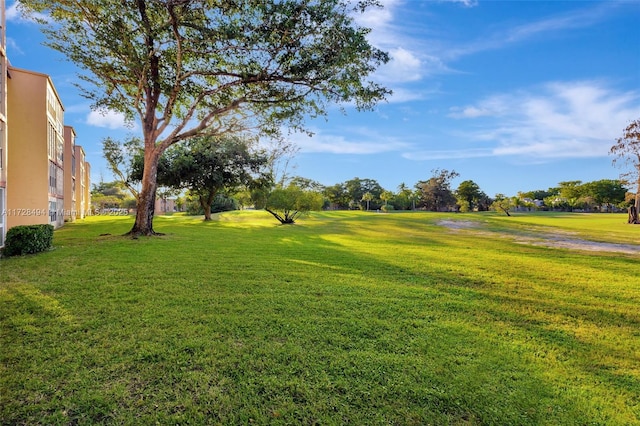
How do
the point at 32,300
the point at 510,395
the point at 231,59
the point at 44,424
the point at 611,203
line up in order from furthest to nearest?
1. the point at 611,203
2. the point at 231,59
3. the point at 32,300
4. the point at 510,395
5. the point at 44,424

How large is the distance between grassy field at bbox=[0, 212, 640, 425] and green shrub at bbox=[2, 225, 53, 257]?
2.23m

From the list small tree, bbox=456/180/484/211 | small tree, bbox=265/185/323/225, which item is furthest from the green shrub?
small tree, bbox=456/180/484/211

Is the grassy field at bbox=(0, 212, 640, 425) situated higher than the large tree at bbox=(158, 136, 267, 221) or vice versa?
the large tree at bbox=(158, 136, 267, 221)

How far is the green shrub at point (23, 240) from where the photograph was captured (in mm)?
8453

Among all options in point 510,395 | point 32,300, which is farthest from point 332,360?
point 32,300

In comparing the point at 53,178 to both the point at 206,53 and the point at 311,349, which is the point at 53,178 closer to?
the point at 206,53

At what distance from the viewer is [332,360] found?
3135 mm

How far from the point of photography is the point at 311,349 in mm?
3342

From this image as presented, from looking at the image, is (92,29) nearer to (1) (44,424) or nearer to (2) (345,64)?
(2) (345,64)

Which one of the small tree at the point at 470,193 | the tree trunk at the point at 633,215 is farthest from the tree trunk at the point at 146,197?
the small tree at the point at 470,193

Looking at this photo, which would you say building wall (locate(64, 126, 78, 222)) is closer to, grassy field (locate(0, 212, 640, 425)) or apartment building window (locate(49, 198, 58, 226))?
apartment building window (locate(49, 198, 58, 226))

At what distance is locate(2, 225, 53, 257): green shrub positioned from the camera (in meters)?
8.45

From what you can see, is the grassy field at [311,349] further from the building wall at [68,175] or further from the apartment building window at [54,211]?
the building wall at [68,175]

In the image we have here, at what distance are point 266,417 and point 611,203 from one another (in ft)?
279
